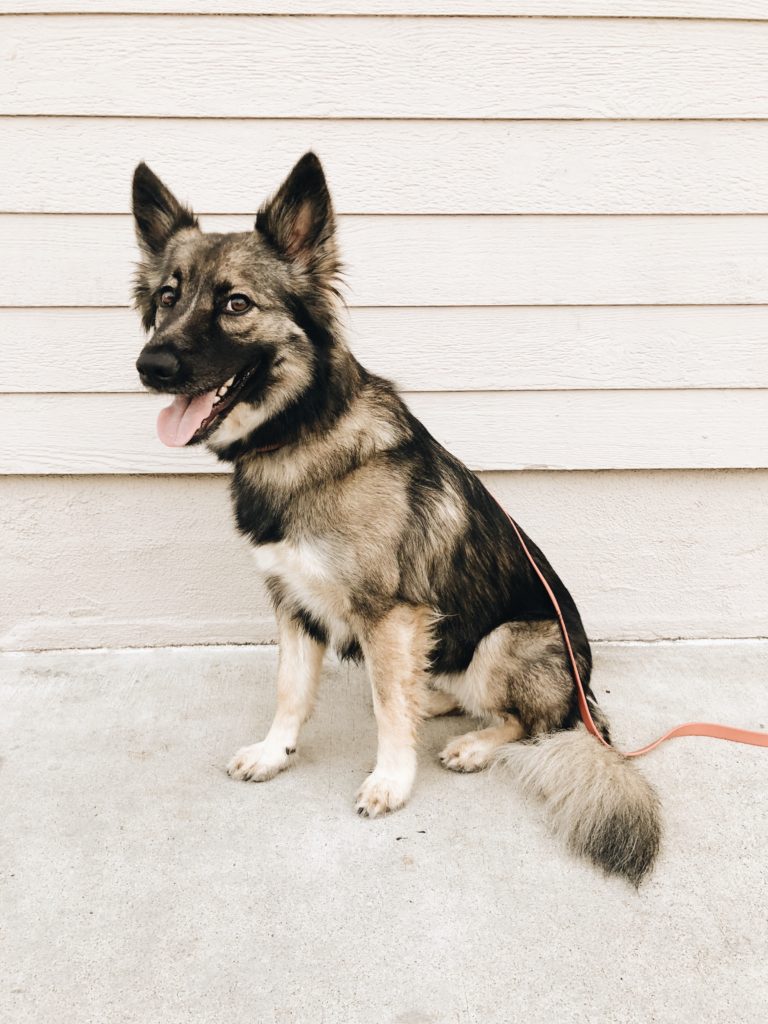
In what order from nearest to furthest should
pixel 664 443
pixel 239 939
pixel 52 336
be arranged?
pixel 239 939 → pixel 52 336 → pixel 664 443

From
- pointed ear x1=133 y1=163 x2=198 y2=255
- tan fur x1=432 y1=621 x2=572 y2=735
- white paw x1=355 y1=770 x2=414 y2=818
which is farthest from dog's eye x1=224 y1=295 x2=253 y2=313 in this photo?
white paw x1=355 y1=770 x2=414 y2=818

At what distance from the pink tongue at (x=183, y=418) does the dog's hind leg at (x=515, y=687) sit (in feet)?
3.62

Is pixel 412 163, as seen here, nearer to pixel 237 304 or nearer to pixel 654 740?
pixel 237 304

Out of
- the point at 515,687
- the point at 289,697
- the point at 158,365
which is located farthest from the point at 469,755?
the point at 158,365

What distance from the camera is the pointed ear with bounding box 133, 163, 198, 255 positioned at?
2.31m

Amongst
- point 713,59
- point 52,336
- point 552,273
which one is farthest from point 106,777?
point 713,59

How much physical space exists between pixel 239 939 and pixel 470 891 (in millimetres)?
554

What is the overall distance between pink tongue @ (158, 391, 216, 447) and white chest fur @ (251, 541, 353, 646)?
41 centimetres

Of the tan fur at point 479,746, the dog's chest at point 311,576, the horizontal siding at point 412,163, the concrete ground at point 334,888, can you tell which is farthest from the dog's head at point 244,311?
the tan fur at point 479,746

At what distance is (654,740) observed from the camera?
2.63m

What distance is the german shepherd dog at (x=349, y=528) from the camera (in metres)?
2.09

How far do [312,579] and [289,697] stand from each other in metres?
0.46

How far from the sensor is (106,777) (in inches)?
93.5

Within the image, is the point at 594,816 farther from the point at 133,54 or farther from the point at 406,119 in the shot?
the point at 133,54
